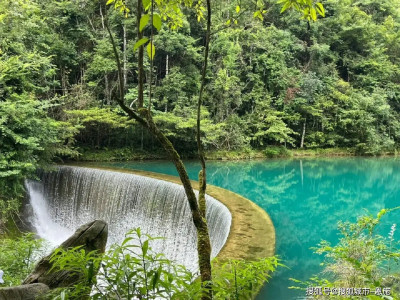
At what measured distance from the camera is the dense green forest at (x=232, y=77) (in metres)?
11.9

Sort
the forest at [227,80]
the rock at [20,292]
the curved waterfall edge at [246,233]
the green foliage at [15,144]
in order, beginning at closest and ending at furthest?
the rock at [20,292], the curved waterfall edge at [246,233], the green foliage at [15,144], the forest at [227,80]

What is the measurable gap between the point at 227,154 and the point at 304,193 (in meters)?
5.68

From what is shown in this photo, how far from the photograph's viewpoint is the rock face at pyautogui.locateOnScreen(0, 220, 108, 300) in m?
1.17

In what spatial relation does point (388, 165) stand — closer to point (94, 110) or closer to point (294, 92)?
point (294, 92)

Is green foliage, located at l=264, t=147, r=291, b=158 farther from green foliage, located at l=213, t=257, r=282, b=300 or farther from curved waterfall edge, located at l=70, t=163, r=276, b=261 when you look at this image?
green foliage, located at l=213, t=257, r=282, b=300

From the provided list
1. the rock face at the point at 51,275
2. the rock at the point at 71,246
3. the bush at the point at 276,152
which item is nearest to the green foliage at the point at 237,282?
the rock face at the point at 51,275

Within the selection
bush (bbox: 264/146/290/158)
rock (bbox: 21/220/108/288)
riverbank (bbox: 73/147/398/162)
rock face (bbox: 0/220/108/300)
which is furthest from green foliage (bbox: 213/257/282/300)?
bush (bbox: 264/146/290/158)

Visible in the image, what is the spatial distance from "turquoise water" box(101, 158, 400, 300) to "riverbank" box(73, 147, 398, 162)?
3.14 feet

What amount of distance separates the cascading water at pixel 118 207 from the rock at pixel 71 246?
3.58 meters

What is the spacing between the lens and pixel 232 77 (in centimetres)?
1515

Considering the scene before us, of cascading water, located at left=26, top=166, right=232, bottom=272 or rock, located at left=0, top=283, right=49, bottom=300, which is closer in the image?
rock, located at left=0, top=283, right=49, bottom=300

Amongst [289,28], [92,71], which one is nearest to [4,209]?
[92,71]

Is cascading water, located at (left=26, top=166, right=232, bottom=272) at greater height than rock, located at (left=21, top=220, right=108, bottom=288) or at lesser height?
lesser

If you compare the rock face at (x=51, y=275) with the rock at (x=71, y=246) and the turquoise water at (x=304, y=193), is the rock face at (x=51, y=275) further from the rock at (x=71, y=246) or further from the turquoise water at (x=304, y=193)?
the turquoise water at (x=304, y=193)
